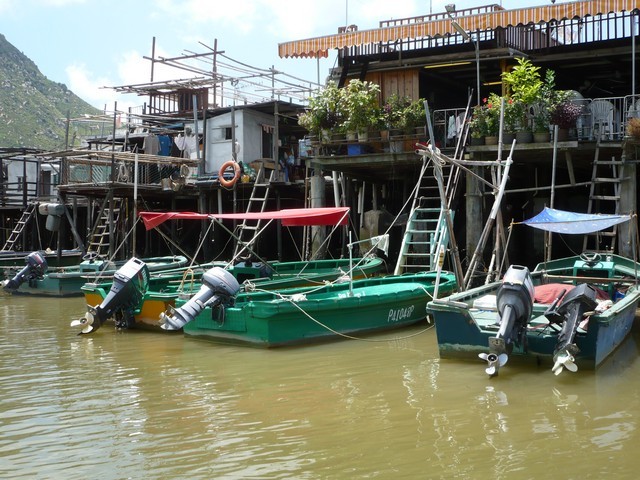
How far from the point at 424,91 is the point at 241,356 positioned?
1142 centimetres

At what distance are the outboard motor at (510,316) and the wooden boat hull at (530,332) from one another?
0.28 metres

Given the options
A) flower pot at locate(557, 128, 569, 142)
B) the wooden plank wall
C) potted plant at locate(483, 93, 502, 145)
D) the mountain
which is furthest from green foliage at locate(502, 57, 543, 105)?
the mountain

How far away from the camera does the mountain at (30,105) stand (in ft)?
194

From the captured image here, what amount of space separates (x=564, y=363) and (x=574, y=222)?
360cm

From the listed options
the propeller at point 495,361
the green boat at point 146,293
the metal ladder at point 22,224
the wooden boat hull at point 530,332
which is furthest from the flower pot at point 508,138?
the metal ladder at point 22,224

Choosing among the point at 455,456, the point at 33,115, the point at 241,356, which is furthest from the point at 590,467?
the point at 33,115

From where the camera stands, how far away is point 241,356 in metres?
10.7

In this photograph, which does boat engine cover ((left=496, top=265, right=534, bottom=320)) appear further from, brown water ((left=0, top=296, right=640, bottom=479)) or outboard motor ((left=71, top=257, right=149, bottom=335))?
outboard motor ((left=71, top=257, right=149, bottom=335))

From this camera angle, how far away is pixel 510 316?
28.7ft

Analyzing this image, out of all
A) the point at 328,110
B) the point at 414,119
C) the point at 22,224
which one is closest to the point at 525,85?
the point at 414,119

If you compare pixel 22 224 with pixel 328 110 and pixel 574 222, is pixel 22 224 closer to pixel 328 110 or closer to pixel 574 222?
pixel 328 110

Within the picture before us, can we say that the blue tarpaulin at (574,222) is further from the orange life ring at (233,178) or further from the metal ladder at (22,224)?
the metal ladder at (22,224)

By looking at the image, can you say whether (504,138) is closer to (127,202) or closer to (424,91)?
(424,91)

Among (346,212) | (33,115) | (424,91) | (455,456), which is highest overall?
(33,115)
